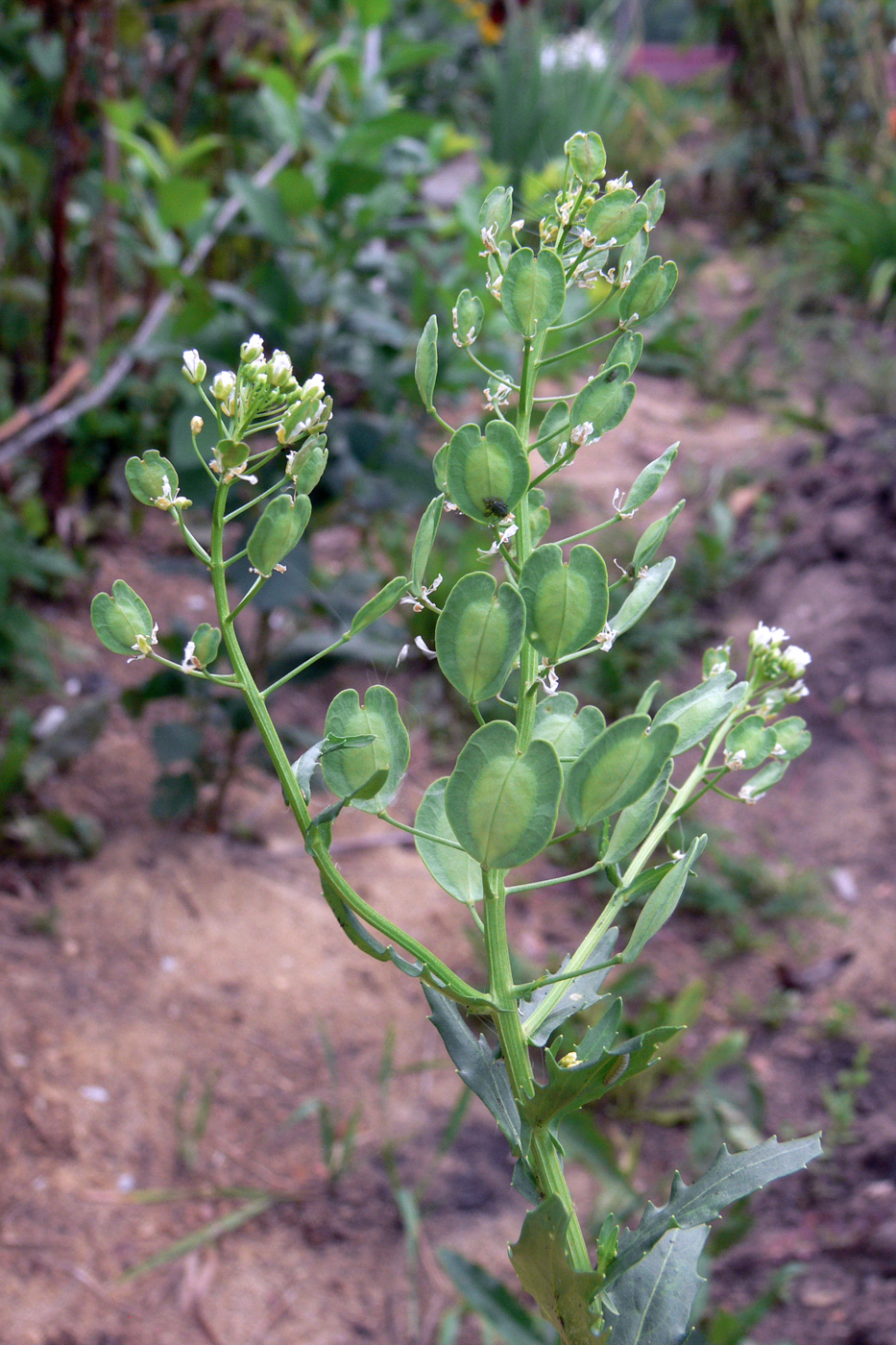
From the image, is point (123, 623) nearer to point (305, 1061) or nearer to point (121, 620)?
point (121, 620)

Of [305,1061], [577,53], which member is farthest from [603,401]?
[577,53]

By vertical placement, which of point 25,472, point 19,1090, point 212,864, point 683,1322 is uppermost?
point 683,1322

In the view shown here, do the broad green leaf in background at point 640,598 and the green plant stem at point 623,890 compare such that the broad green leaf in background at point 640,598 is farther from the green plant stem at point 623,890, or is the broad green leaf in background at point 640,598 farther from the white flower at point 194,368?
the white flower at point 194,368

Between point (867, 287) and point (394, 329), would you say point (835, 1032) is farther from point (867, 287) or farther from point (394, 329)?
point (867, 287)

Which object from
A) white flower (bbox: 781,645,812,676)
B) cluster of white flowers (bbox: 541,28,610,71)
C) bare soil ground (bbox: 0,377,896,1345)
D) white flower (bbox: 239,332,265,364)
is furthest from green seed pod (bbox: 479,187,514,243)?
cluster of white flowers (bbox: 541,28,610,71)

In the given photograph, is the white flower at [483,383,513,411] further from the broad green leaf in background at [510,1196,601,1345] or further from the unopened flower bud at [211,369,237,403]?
the broad green leaf in background at [510,1196,601,1345]

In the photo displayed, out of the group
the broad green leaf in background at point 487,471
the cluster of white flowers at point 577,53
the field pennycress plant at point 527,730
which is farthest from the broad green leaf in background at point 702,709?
the cluster of white flowers at point 577,53

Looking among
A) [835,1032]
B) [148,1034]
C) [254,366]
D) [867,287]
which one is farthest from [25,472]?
[867,287]
